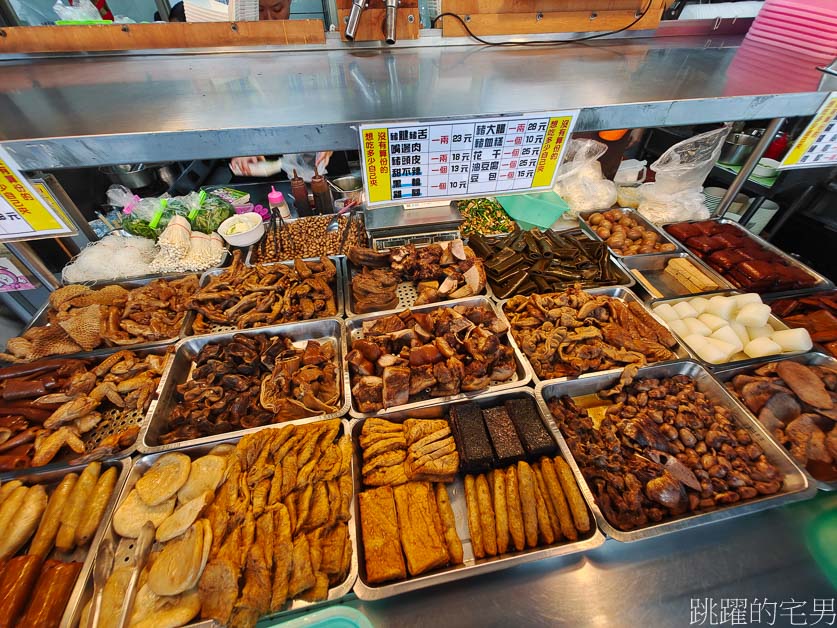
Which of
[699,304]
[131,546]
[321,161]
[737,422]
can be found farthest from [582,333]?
[321,161]

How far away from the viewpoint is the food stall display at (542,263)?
10.7 ft

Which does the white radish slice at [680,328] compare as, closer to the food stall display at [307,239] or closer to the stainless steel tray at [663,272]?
the stainless steel tray at [663,272]

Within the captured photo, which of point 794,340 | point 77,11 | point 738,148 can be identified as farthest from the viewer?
point 738,148

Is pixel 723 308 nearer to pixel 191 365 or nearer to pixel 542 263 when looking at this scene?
pixel 542 263

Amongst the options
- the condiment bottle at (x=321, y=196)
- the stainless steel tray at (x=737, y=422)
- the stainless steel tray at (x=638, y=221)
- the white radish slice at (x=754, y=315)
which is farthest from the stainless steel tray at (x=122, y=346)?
the white radish slice at (x=754, y=315)

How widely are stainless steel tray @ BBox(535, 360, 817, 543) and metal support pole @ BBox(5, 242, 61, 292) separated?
414cm

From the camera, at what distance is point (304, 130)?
1699mm

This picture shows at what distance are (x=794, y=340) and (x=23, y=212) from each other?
5.17 m

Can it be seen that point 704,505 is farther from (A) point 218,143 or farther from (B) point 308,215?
(B) point 308,215

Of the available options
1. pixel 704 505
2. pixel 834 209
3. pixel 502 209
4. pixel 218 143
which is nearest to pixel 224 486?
pixel 218 143

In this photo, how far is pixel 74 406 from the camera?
232 centimetres

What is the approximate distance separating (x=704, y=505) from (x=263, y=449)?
2671 millimetres

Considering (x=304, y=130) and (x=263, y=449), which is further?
(x=263, y=449)

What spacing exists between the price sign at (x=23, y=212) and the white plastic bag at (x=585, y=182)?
460cm
